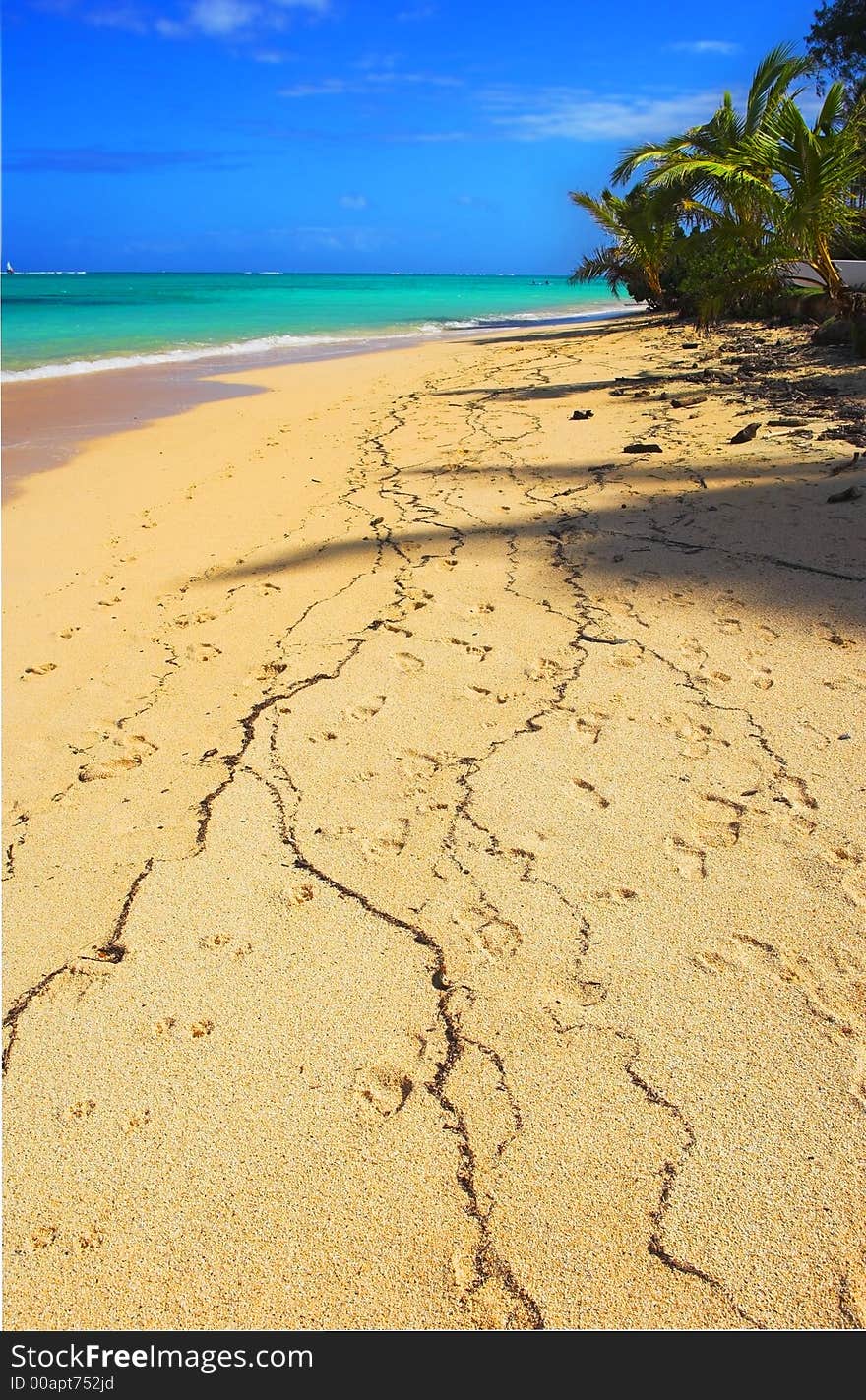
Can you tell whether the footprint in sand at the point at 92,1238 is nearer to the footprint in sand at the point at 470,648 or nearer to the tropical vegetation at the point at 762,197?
the footprint in sand at the point at 470,648

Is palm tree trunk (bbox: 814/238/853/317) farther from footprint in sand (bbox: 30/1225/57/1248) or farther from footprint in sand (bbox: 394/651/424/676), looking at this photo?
footprint in sand (bbox: 30/1225/57/1248)

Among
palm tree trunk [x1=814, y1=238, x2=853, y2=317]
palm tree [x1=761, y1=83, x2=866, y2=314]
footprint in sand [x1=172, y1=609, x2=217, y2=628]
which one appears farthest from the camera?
palm tree trunk [x1=814, y1=238, x2=853, y2=317]

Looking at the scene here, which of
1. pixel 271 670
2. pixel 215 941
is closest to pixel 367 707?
pixel 271 670

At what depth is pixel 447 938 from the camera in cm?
177

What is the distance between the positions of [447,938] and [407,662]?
4.19 ft

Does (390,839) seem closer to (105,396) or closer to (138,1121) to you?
(138,1121)

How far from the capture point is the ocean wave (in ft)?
40.7

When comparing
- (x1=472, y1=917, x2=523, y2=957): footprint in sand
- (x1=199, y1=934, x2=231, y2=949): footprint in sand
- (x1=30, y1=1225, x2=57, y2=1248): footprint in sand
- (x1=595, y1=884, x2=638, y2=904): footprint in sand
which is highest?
(x1=595, y1=884, x2=638, y2=904): footprint in sand

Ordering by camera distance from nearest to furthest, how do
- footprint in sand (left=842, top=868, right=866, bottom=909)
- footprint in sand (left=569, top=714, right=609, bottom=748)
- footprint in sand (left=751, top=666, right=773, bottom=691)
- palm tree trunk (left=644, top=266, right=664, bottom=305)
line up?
footprint in sand (left=842, top=868, right=866, bottom=909)
footprint in sand (left=569, top=714, right=609, bottom=748)
footprint in sand (left=751, top=666, right=773, bottom=691)
palm tree trunk (left=644, top=266, right=664, bottom=305)

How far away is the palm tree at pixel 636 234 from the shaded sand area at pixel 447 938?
11.6 meters

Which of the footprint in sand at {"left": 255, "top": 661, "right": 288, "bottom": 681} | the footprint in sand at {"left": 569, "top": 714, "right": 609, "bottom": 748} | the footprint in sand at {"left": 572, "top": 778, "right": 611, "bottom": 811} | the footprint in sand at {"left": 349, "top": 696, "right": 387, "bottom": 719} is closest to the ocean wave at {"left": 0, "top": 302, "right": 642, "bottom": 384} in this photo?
the footprint in sand at {"left": 255, "top": 661, "right": 288, "bottom": 681}

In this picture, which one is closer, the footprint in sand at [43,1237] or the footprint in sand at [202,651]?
the footprint in sand at [43,1237]

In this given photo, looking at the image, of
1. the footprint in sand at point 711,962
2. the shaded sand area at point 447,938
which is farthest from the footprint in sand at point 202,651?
the footprint in sand at point 711,962

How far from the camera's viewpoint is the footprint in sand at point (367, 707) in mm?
2596
